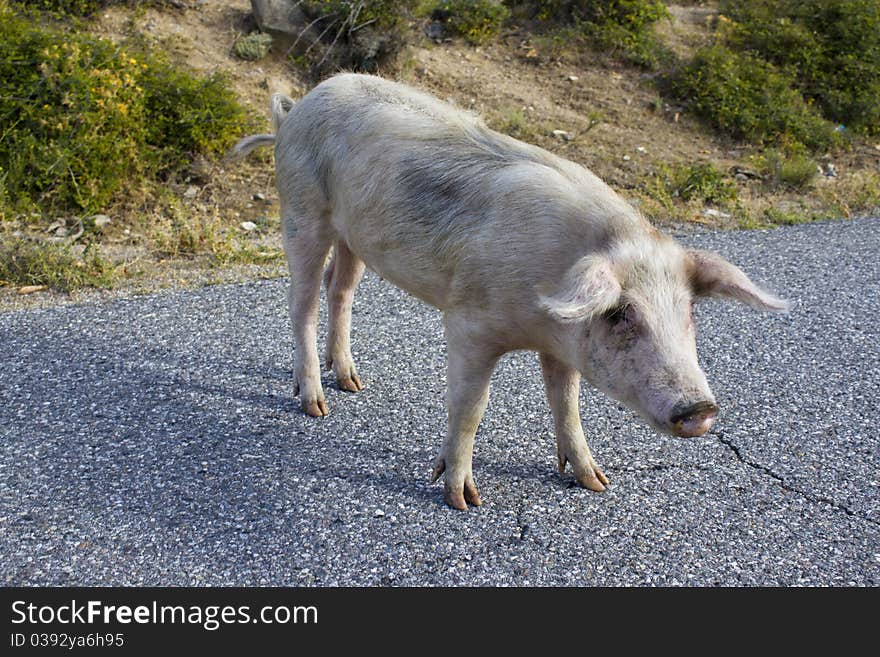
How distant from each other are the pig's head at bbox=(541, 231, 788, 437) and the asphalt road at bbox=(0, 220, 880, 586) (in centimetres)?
82

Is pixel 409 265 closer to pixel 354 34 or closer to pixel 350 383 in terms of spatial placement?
pixel 350 383

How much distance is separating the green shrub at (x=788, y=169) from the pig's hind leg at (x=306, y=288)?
6380 mm

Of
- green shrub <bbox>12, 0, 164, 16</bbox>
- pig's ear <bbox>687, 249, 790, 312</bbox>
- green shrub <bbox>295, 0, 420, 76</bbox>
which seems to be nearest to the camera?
pig's ear <bbox>687, 249, 790, 312</bbox>

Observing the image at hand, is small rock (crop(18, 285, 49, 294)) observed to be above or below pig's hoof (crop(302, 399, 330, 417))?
below

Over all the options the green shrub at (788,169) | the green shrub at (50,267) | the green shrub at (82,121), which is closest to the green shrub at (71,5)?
the green shrub at (82,121)

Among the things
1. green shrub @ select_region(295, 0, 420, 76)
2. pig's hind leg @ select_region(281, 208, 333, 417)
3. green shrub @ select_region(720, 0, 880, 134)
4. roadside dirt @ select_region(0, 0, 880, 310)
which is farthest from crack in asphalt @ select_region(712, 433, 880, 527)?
green shrub @ select_region(720, 0, 880, 134)

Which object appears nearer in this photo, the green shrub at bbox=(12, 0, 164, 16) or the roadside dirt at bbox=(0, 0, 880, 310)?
the roadside dirt at bbox=(0, 0, 880, 310)

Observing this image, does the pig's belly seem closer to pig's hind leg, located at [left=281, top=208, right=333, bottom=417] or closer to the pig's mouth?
pig's hind leg, located at [left=281, top=208, right=333, bottom=417]

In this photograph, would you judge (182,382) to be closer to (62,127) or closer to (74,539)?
(74,539)

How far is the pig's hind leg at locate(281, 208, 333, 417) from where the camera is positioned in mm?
4586

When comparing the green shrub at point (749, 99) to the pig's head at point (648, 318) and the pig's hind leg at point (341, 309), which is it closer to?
the pig's hind leg at point (341, 309)

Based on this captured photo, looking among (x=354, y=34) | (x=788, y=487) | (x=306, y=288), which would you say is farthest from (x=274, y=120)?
(x=354, y=34)

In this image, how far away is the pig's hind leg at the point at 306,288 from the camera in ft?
15.0

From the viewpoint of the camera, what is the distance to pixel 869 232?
8.07 meters
